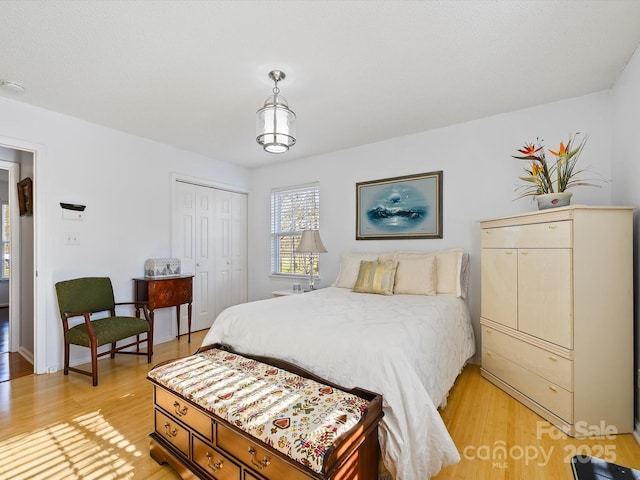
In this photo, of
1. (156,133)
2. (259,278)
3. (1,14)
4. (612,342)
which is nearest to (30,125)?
(156,133)

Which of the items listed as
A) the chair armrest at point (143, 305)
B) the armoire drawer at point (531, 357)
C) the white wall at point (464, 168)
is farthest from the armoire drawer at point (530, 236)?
the chair armrest at point (143, 305)

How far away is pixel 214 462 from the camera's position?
1.44 m

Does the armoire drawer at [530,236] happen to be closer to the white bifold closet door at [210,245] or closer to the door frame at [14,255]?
the white bifold closet door at [210,245]

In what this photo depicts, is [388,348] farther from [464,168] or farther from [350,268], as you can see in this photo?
[464,168]

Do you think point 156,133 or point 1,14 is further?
point 156,133

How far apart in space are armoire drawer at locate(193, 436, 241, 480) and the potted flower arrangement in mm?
2596

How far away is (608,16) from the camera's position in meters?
1.76

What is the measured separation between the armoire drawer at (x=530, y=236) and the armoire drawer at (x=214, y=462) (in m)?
2.29

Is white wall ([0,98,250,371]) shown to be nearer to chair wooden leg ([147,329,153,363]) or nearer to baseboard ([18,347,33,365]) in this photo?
baseboard ([18,347,33,365])

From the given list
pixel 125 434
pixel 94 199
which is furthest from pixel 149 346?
pixel 94 199

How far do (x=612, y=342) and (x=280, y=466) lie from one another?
7.05 feet

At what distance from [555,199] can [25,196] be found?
190 inches

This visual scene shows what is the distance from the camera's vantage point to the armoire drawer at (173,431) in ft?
Answer: 5.26

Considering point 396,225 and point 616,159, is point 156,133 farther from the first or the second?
point 616,159
